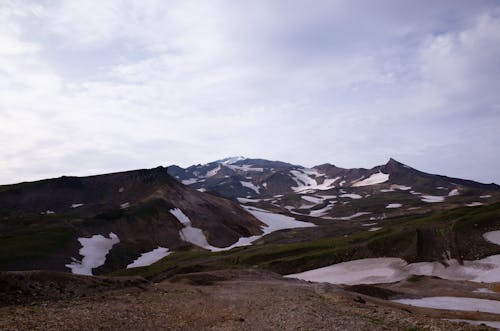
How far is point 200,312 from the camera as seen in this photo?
34000 millimetres

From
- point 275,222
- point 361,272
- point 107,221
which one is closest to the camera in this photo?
point 361,272

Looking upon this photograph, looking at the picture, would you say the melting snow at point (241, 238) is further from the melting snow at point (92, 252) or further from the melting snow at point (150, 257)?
the melting snow at point (92, 252)

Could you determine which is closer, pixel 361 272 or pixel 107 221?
pixel 361 272

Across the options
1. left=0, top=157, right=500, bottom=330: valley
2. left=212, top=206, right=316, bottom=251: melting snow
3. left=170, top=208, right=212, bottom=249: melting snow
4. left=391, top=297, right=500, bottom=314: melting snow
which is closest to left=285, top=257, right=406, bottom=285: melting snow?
left=0, top=157, right=500, bottom=330: valley

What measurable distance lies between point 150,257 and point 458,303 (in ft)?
255

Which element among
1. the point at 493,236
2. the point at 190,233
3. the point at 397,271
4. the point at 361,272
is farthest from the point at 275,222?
the point at 493,236

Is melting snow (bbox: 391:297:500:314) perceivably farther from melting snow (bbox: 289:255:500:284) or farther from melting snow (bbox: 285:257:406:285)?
melting snow (bbox: 285:257:406:285)

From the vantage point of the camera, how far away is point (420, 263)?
78688 mm

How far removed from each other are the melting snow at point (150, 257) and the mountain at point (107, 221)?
32.3 inches

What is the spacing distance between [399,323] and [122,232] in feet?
336

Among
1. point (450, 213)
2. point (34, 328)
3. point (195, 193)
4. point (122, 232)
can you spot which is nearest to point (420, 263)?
point (450, 213)

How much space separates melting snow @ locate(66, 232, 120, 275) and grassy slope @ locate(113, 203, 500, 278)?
8417 millimetres

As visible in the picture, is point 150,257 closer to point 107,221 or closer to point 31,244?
point 107,221

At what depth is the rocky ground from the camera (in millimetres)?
27328
